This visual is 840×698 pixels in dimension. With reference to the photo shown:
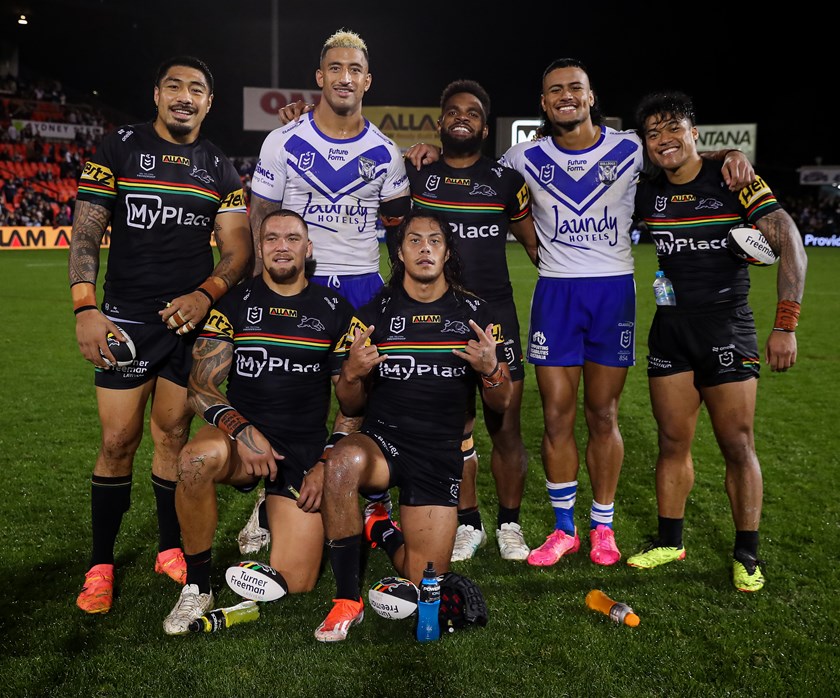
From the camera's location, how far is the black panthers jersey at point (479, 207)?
445 centimetres

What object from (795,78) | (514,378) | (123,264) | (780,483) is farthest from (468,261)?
(795,78)

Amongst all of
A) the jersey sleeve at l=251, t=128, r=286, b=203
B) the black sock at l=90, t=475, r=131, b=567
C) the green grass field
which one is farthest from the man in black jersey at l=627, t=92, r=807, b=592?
the black sock at l=90, t=475, r=131, b=567

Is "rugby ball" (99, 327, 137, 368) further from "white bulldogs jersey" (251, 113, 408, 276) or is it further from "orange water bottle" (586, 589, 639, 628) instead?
"orange water bottle" (586, 589, 639, 628)

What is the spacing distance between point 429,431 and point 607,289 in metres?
1.40

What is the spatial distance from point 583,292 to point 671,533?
1411mm

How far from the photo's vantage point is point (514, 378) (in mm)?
4582

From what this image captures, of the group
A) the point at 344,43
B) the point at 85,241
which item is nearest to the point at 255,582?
the point at 85,241

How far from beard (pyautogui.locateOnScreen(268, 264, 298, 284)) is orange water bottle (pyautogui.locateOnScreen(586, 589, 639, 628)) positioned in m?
2.10

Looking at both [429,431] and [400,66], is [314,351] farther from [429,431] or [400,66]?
[400,66]

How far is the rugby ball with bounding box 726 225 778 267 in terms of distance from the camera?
3.94 meters

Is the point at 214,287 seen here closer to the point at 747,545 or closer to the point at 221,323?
the point at 221,323

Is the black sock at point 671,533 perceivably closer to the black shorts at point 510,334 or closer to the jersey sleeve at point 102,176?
the black shorts at point 510,334

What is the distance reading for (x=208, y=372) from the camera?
3.80 meters

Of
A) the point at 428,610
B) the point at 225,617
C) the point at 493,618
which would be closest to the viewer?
the point at 428,610
